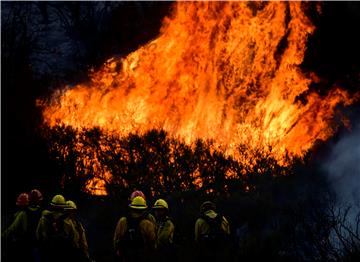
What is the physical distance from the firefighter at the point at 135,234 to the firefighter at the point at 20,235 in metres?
1.69

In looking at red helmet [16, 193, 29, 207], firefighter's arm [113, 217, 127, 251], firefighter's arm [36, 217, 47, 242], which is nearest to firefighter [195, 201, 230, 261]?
firefighter's arm [113, 217, 127, 251]

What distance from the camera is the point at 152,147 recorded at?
783 inches

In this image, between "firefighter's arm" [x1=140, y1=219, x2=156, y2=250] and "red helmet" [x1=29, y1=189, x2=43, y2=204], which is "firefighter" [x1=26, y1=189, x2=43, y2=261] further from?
"firefighter's arm" [x1=140, y1=219, x2=156, y2=250]

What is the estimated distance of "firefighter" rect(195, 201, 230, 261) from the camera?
9.38 metres

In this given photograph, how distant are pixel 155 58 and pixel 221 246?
12.1 metres

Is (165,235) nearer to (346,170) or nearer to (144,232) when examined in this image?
(144,232)

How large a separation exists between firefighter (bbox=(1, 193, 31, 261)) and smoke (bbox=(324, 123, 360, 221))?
7333 millimetres

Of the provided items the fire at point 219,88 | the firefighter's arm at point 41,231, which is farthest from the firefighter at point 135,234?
the fire at point 219,88

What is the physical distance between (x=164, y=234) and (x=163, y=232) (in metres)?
0.05

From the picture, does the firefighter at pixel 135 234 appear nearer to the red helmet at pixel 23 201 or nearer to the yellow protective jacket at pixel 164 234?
the yellow protective jacket at pixel 164 234

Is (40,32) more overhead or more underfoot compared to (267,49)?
more overhead

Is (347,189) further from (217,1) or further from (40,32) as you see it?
(40,32)

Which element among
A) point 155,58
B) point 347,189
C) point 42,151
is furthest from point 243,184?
point 42,151

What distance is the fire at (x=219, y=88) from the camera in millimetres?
18219
